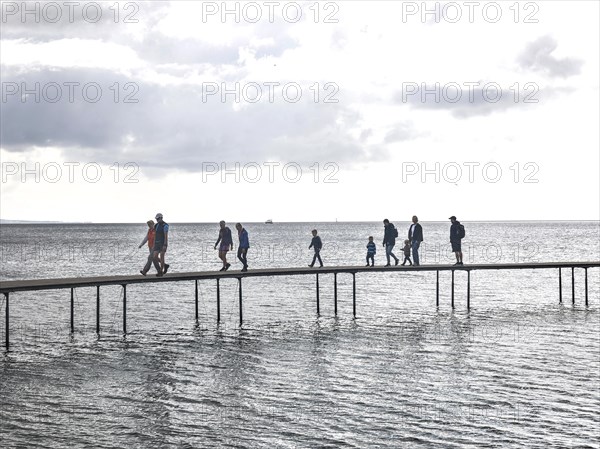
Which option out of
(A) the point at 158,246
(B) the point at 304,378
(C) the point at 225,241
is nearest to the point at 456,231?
(C) the point at 225,241

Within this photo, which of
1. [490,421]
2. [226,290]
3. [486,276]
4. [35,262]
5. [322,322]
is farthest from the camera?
[35,262]

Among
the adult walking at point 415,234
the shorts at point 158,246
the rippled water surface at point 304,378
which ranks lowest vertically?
the rippled water surface at point 304,378

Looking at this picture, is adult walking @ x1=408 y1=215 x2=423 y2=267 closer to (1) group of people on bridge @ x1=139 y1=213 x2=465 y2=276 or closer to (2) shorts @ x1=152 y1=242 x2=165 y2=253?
(1) group of people on bridge @ x1=139 y1=213 x2=465 y2=276

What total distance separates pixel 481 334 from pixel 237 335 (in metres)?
10.6

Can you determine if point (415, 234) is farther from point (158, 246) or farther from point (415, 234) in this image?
point (158, 246)

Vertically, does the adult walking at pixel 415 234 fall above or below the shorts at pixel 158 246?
above

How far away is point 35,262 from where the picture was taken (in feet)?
305

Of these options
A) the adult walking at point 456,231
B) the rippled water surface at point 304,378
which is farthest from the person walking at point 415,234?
the rippled water surface at point 304,378

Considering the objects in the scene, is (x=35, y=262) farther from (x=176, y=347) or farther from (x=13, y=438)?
(x=13, y=438)

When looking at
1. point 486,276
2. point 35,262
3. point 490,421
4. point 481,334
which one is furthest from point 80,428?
point 35,262

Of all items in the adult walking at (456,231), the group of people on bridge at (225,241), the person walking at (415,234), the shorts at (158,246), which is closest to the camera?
the group of people on bridge at (225,241)

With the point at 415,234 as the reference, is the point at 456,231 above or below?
above

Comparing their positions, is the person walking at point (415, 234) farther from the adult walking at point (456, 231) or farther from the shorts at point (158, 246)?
the shorts at point (158, 246)

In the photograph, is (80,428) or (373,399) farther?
(373,399)
